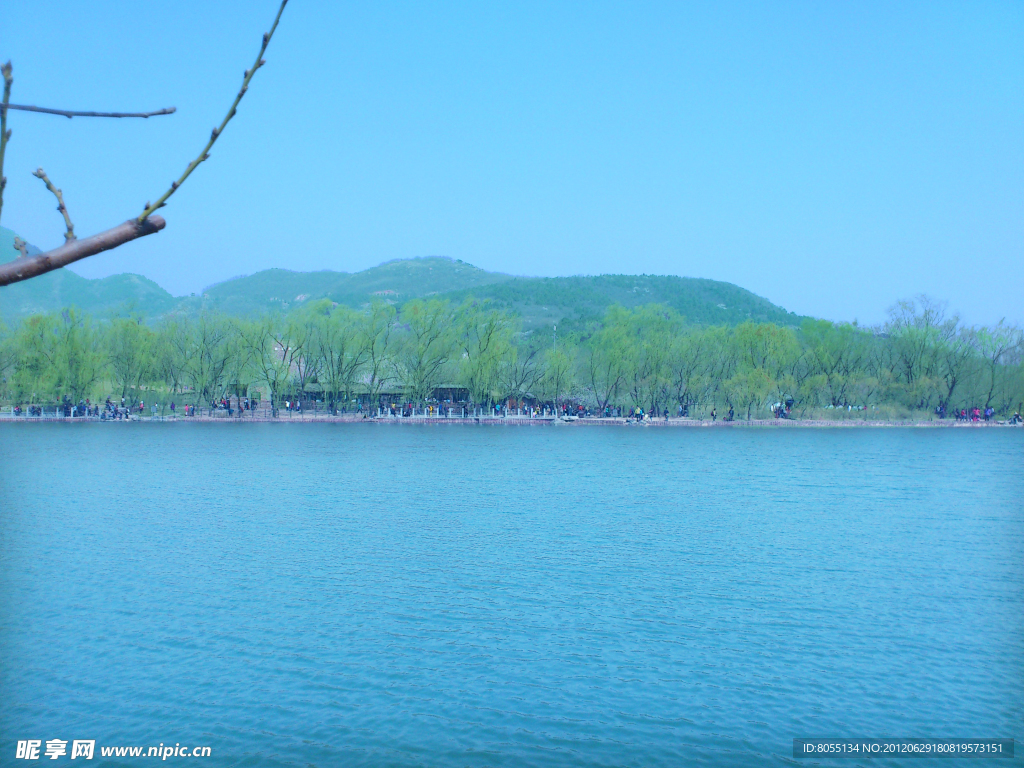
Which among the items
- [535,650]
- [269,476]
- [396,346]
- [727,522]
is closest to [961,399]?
[396,346]

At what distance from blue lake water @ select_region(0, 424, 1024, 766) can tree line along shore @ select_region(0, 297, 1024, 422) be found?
4398cm

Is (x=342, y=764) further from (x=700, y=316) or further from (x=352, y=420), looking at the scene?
(x=700, y=316)

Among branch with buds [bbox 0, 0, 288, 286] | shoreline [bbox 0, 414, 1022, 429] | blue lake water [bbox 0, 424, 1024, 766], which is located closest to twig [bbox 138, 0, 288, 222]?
branch with buds [bbox 0, 0, 288, 286]

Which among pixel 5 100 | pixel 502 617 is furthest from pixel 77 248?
pixel 502 617

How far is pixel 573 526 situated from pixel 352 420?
186 ft

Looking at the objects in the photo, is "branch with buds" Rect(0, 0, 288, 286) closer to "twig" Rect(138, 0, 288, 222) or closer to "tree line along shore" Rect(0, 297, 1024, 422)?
"twig" Rect(138, 0, 288, 222)

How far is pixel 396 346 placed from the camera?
8456 cm

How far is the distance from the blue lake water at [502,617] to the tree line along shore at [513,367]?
44.0 m

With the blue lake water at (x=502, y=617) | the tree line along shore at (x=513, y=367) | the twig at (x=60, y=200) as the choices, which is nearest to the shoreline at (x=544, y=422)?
the tree line along shore at (x=513, y=367)

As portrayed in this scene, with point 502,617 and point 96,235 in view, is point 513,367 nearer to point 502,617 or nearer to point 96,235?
point 502,617

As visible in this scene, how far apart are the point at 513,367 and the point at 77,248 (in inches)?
3339

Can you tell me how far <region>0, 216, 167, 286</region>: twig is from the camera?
6.43 ft

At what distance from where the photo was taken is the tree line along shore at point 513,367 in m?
80.8

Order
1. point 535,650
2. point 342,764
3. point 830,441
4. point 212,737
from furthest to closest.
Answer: point 830,441, point 535,650, point 212,737, point 342,764
